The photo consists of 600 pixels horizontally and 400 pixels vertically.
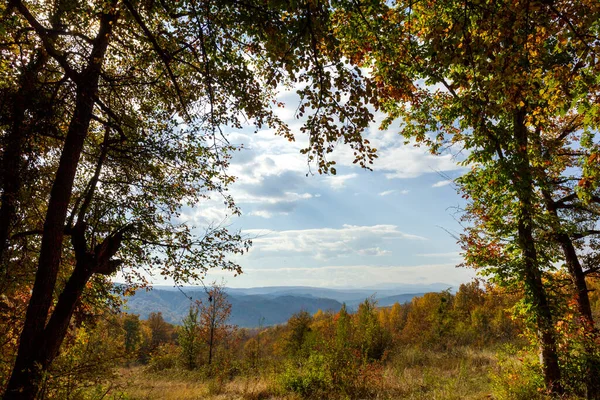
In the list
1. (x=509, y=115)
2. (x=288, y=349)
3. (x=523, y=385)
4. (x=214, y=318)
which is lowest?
(x=288, y=349)

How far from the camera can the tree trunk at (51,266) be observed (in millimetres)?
4598

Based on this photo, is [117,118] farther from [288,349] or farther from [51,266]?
[288,349]

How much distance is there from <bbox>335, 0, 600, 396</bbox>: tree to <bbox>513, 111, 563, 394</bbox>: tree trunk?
0.02m

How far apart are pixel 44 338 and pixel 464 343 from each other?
27895 mm

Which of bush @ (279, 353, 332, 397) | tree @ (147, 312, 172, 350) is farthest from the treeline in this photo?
tree @ (147, 312, 172, 350)

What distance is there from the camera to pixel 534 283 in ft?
24.8

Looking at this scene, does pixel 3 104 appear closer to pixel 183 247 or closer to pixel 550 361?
pixel 183 247

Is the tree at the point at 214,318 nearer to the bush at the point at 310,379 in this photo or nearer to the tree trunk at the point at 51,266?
the bush at the point at 310,379

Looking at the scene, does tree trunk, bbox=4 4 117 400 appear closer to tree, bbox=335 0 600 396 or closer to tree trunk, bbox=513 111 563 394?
tree, bbox=335 0 600 396

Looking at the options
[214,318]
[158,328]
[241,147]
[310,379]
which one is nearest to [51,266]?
[241,147]

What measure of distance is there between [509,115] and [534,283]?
4.26m

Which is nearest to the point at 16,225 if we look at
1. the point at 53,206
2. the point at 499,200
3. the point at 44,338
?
the point at 53,206

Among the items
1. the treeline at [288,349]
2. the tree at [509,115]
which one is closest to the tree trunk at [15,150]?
the treeline at [288,349]

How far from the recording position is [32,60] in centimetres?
558
